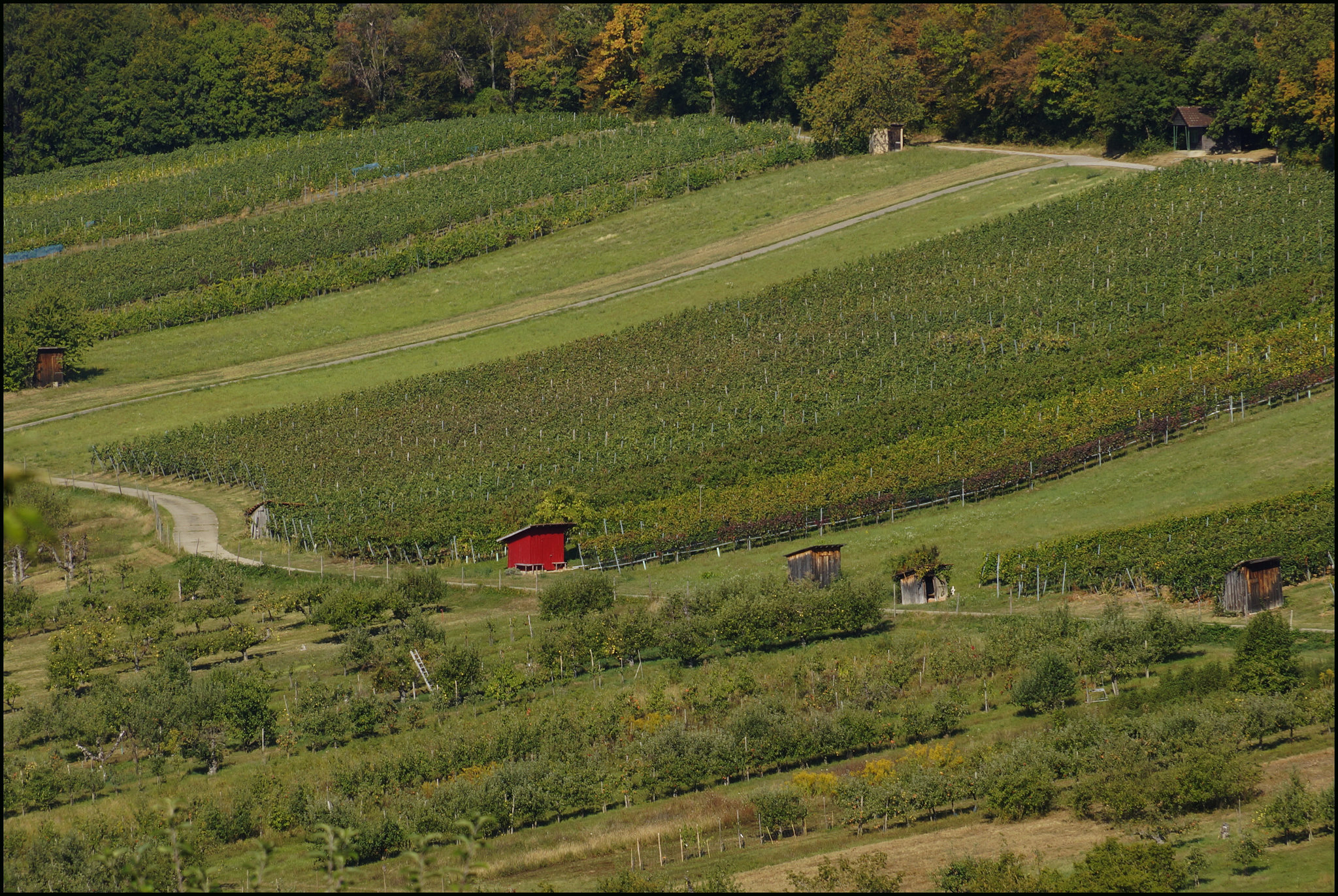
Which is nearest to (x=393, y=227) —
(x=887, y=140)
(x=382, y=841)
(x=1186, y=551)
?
(x=887, y=140)

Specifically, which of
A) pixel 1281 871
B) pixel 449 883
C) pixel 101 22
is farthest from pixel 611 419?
pixel 101 22

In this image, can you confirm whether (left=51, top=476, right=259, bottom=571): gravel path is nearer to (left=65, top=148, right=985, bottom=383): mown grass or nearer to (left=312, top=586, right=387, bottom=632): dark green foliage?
(left=312, top=586, right=387, bottom=632): dark green foliage

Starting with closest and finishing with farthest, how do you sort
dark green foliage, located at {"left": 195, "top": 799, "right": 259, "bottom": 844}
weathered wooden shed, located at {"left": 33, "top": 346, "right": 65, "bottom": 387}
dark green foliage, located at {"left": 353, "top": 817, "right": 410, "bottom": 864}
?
1. dark green foliage, located at {"left": 353, "top": 817, "right": 410, "bottom": 864}
2. dark green foliage, located at {"left": 195, "top": 799, "right": 259, "bottom": 844}
3. weathered wooden shed, located at {"left": 33, "top": 346, "right": 65, "bottom": 387}

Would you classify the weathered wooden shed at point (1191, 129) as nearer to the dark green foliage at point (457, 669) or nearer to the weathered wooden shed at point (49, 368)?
the dark green foliage at point (457, 669)

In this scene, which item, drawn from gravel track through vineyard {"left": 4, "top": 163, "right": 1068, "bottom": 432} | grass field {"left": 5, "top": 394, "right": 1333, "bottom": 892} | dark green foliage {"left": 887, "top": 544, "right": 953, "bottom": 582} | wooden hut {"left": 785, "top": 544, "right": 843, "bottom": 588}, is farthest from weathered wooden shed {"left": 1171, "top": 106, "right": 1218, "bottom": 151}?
dark green foliage {"left": 887, "top": 544, "right": 953, "bottom": 582}

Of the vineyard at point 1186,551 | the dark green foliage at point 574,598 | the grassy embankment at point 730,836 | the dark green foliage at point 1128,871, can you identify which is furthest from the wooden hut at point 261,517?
the dark green foliage at point 1128,871

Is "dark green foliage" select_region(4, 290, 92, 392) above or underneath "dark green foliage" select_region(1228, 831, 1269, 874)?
above

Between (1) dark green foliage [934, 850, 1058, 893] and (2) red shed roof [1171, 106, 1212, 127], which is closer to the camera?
(1) dark green foliage [934, 850, 1058, 893]
